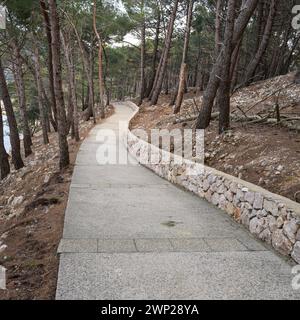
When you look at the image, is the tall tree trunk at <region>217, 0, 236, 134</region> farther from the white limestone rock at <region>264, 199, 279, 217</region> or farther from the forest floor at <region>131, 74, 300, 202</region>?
the white limestone rock at <region>264, 199, 279, 217</region>

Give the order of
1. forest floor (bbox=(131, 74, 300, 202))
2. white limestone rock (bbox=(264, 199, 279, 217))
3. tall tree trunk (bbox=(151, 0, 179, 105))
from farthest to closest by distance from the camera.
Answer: tall tree trunk (bbox=(151, 0, 179, 105)), forest floor (bbox=(131, 74, 300, 202)), white limestone rock (bbox=(264, 199, 279, 217))

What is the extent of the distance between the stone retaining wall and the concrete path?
178 millimetres

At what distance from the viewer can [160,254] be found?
5.20m

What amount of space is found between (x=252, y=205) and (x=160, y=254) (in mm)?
1810

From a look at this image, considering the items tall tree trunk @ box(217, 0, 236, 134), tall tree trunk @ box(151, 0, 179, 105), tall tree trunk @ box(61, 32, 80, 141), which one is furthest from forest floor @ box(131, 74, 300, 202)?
tall tree trunk @ box(151, 0, 179, 105)

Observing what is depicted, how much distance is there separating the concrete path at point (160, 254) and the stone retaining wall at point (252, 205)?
0.18 m

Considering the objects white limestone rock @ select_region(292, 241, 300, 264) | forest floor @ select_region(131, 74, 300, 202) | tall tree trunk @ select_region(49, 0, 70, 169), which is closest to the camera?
white limestone rock @ select_region(292, 241, 300, 264)

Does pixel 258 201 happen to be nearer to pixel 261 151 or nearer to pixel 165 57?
pixel 261 151

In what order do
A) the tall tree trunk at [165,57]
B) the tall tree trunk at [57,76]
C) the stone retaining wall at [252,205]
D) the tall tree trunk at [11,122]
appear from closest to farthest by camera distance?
the stone retaining wall at [252,205], the tall tree trunk at [57,76], the tall tree trunk at [11,122], the tall tree trunk at [165,57]

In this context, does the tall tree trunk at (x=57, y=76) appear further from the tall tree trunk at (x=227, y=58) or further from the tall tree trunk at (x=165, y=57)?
the tall tree trunk at (x=165, y=57)

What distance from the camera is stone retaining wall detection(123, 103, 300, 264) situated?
198 inches

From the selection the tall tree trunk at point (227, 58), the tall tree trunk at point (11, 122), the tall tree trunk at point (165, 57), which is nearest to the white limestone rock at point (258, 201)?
the tall tree trunk at point (227, 58)

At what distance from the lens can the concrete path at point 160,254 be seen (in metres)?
4.21
